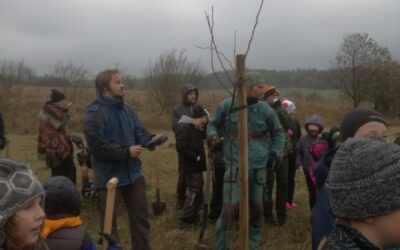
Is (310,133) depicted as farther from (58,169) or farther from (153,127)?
(153,127)

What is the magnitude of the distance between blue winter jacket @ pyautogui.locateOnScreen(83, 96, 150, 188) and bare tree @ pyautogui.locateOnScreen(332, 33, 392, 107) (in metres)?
23.0

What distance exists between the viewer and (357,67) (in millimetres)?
26828

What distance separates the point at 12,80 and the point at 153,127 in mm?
9043

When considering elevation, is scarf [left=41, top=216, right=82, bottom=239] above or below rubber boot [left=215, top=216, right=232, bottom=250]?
above

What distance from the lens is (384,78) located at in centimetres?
2886

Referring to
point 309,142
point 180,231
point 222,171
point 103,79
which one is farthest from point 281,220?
point 103,79

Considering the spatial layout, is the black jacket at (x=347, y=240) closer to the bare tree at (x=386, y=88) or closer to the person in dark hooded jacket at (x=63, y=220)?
the person in dark hooded jacket at (x=63, y=220)

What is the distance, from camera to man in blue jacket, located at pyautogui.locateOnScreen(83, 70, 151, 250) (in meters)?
4.55

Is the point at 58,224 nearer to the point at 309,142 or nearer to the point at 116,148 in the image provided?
the point at 116,148

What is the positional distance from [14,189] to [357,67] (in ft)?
86.9

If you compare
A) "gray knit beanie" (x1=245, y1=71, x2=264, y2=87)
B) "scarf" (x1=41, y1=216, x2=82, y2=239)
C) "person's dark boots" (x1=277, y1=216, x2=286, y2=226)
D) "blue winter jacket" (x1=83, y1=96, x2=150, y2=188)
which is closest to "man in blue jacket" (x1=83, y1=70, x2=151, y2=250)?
"blue winter jacket" (x1=83, y1=96, x2=150, y2=188)

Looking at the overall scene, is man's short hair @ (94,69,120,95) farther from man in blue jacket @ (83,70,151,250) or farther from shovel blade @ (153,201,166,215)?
shovel blade @ (153,201,166,215)

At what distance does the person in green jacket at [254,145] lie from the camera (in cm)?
492

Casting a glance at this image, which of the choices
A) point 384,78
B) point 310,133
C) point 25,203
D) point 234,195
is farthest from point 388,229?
point 384,78
